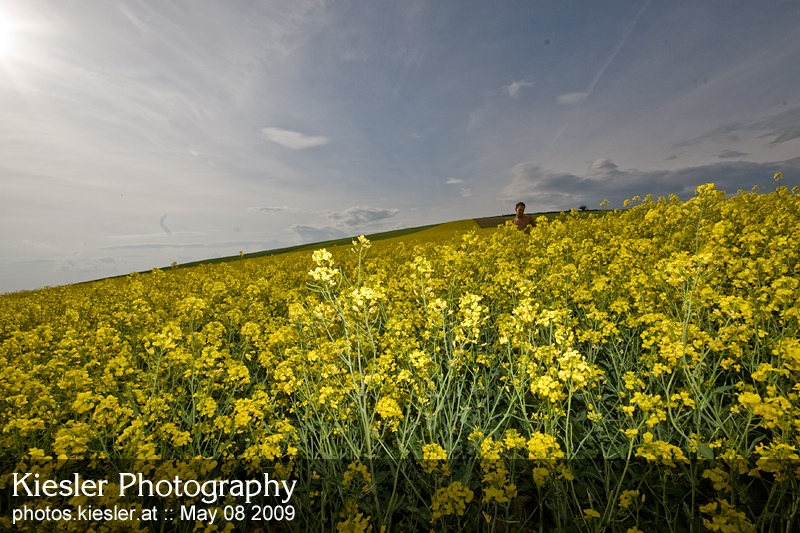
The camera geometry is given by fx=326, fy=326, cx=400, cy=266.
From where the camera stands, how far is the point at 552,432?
2.85 metres

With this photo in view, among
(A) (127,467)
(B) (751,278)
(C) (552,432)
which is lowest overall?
(A) (127,467)

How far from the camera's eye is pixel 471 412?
4133mm

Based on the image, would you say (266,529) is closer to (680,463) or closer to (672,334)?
(680,463)

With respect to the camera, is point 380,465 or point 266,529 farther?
point 380,465

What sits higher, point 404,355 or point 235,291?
point 235,291

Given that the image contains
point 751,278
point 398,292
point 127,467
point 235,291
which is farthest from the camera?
point 235,291

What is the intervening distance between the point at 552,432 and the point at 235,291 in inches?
371

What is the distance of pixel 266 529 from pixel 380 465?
1.24m

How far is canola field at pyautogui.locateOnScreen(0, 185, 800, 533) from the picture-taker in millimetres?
2508

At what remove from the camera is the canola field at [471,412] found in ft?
8.23

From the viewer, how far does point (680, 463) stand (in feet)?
9.91

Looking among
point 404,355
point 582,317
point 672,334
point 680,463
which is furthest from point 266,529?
point 582,317

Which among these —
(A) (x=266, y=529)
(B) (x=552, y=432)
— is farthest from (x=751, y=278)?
(A) (x=266, y=529)

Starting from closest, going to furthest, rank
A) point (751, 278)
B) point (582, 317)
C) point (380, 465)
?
point (380, 465) < point (751, 278) < point (582, 317)
